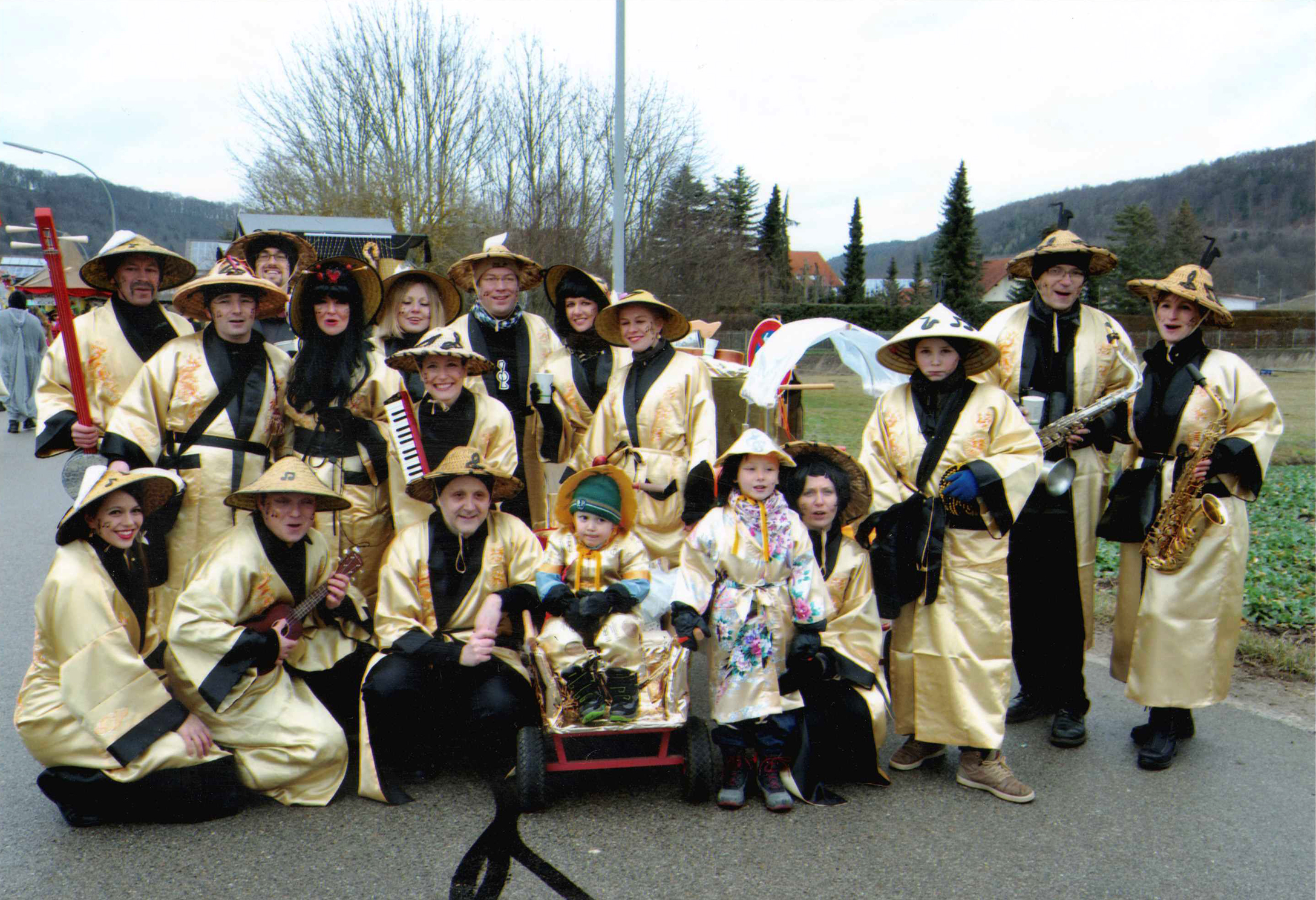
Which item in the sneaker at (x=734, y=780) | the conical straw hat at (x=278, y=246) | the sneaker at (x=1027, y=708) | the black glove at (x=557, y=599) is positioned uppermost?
the conical straw hat at (x=278, y=246)

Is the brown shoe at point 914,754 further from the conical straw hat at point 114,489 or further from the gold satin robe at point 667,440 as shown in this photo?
the conical straw hat at point 114,489

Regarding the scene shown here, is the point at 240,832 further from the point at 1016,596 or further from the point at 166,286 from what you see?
the point at 1016,596

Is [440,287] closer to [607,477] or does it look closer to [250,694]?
[607,477]

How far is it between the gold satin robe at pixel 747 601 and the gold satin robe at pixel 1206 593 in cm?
153

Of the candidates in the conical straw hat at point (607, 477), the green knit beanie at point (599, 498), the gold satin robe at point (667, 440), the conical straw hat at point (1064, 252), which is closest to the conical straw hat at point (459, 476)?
the conical straw hat at point (607, 477)

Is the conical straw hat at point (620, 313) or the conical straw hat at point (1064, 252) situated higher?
the conical straw hat at point (1064, 252)

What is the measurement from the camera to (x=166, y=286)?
4750 millimetres

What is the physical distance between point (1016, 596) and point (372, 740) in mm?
2987

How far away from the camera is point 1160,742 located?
4184 mm

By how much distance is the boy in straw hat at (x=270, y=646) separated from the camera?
364 cm

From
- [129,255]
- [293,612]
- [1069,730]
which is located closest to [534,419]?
[293,612]

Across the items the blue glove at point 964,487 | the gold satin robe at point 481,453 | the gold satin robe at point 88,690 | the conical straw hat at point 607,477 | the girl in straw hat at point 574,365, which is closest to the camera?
the gold satin robe at point 88,690

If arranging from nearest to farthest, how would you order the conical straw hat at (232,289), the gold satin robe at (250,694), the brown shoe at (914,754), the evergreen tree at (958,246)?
the gold satin robe at (250,694) < the brown shoe at (914,754) < the conical straw hat at (232,289) < the evergreen tree at (958,246)

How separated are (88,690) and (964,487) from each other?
331cm
